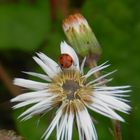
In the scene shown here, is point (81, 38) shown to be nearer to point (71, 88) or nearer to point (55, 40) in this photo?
point (71, 88)

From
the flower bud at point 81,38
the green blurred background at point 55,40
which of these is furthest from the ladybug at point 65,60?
the green blurred background at point 55,40

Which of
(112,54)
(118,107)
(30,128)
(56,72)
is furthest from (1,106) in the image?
(118,107)

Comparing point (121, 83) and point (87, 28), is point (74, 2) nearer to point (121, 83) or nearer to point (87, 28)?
point (121, 83)

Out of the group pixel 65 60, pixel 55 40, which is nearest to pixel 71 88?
pixel 65 60

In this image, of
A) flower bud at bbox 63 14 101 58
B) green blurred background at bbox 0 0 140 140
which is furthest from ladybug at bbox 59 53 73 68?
green blurred background at bbox 0 0 140 140

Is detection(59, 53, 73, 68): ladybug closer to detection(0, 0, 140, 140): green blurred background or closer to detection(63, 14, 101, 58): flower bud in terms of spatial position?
detection(63, 14, 101, 58): flower bud
